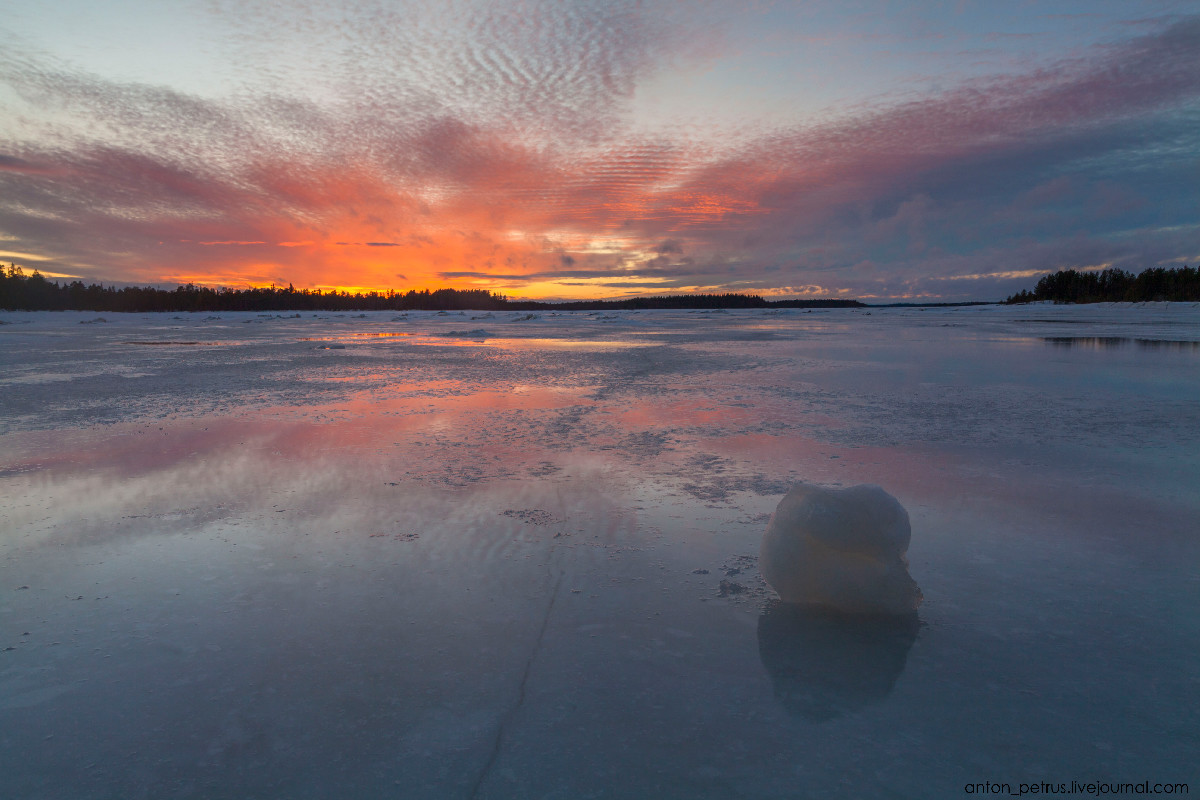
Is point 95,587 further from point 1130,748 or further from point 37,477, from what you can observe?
point 1130,748

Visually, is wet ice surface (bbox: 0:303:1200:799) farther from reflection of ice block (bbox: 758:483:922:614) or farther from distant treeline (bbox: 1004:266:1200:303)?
distant treeline (bbox: 1004:266:1200:303)

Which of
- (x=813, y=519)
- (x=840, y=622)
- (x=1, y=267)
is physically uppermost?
(x=1, y=267)

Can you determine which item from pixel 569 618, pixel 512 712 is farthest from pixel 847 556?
pixel 512 712

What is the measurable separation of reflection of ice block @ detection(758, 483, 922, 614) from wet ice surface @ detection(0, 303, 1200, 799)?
0.12 metres

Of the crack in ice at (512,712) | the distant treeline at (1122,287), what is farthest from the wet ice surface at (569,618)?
the distant treeline at (1122,287)

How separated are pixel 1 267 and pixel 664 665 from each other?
226 ft

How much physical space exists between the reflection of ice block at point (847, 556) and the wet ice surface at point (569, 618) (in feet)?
0.38

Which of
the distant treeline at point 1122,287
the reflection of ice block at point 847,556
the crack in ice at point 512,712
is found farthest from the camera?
the distant treeline at point 1122,287

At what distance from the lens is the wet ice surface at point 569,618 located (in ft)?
5.05

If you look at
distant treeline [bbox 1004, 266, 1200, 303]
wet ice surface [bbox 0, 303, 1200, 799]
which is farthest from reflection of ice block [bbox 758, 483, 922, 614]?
distant treeline [bbox 1004, 266, 1200, 303]

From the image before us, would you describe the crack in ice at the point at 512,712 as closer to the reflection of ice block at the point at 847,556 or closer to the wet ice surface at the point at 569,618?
the wet ice surface at the point at 569,618

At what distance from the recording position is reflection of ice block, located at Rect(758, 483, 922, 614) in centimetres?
226

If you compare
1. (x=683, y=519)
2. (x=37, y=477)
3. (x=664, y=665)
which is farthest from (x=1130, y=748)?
(x=37, y=477)

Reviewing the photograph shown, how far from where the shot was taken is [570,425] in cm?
550
